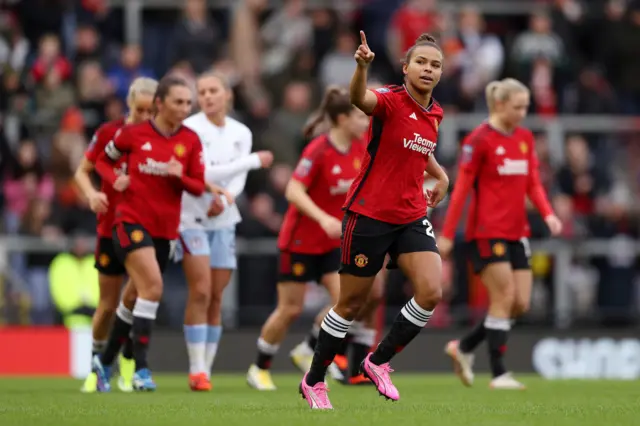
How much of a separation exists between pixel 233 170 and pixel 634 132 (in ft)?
27.8

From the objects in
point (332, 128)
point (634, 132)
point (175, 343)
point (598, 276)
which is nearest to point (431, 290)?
point (332, 128)

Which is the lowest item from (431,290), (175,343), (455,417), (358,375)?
(175,343)

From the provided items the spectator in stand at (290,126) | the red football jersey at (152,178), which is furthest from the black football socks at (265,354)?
the spectator in stand at (290,126)

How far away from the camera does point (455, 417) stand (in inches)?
316

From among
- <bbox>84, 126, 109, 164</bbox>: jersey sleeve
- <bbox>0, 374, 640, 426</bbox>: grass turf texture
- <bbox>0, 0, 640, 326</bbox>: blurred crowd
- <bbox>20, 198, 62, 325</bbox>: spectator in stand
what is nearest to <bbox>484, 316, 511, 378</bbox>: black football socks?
<bbox>0, 374, 640, 426</bbox>: grass turf texture

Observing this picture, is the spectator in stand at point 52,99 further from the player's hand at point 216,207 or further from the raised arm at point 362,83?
the raised arm at point 362,83

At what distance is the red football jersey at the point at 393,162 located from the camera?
8570 mm

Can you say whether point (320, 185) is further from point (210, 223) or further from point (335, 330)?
point (335, 330)

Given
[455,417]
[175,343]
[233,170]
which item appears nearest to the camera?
[455,417]

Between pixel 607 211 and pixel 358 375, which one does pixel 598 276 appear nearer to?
pixel 607 211

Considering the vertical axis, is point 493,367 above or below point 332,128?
below

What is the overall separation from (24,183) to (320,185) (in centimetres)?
677

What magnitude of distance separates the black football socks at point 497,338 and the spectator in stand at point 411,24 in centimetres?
771

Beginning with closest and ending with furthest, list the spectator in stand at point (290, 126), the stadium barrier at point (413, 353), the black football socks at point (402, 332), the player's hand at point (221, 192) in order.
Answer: the black football socks at point (402, 332), the player's hand at point (221, 192), the stadium barrier at point (413, 353), the spectator in stand at point (290, 126)
